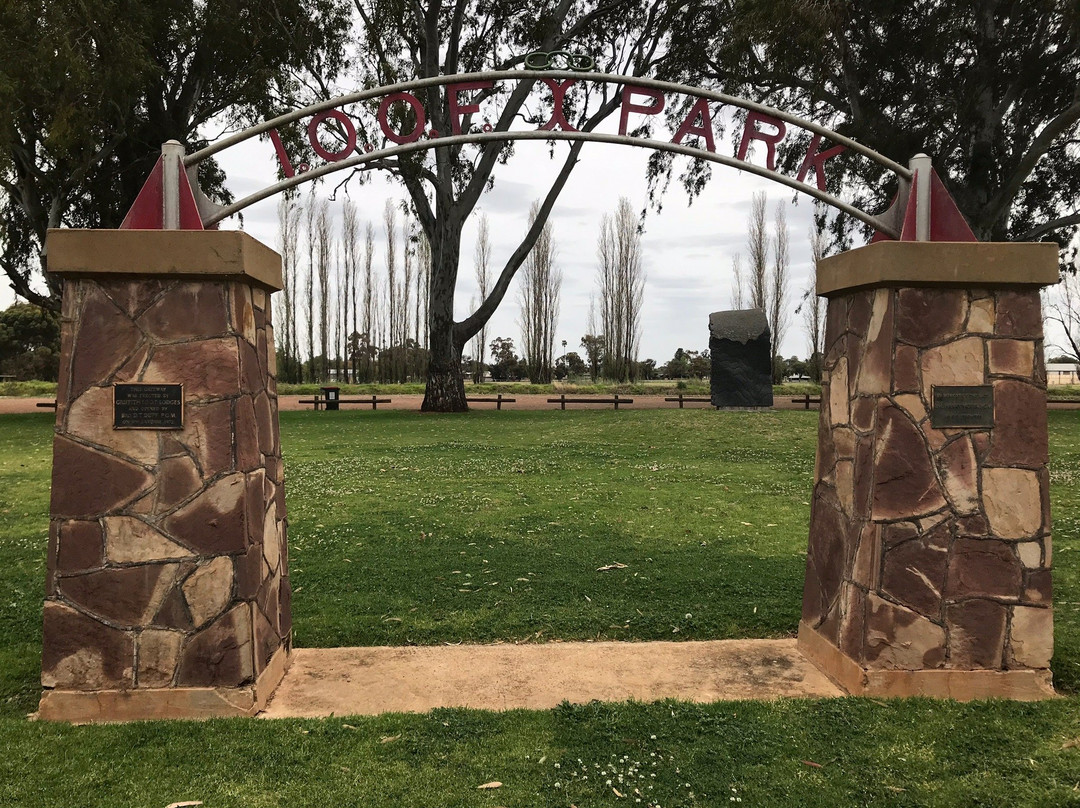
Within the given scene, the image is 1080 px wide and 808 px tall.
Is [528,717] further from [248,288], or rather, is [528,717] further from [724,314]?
[724,314]

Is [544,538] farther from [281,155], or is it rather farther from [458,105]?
[281,155]

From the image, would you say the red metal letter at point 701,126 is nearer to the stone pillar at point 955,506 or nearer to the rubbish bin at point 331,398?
the stone pillar at point 955,506

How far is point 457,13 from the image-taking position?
21.2m

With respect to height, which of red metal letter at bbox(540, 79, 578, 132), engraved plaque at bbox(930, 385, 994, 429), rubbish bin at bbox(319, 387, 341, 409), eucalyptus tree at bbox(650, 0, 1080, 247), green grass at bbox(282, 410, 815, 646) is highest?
eucalyptus tree at bbox(650, 0, 1080, 247)

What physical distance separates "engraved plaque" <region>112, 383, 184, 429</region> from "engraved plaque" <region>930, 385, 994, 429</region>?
4.02m

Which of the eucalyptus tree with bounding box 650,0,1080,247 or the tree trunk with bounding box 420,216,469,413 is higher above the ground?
the eucalyptus tree with bounding box 650,0,1080,247

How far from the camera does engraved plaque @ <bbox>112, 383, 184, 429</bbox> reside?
3918 millimetres

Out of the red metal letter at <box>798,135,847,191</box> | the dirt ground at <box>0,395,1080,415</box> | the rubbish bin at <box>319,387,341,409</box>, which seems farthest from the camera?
the dirt ground at <box>0,395,1080,415</box>

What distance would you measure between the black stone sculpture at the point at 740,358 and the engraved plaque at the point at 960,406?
55.7 ft

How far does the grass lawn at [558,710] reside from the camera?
10.9 ft

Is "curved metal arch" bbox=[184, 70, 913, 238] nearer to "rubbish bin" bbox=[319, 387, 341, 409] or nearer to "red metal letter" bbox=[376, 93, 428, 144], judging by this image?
"red metal letter" bbox=[376, 93, 428, 144]

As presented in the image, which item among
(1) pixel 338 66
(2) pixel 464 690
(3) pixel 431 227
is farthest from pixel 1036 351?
(1) pixel 338 66

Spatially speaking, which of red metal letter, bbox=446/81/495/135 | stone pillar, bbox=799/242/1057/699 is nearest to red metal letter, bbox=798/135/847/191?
stone pillar, bbox=799/242/1057/699

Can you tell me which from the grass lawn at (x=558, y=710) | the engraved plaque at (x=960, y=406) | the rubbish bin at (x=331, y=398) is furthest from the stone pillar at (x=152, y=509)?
the rubbish bin at (x=331, y=398)
